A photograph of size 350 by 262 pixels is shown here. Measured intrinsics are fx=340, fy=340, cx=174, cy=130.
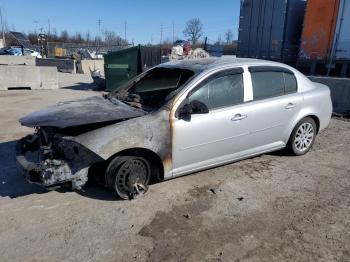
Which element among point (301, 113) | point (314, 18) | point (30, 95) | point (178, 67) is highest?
point (314, 18)

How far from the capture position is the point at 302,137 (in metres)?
5.52

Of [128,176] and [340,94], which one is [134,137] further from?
[340,94]

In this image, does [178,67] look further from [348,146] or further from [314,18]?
[314,18]

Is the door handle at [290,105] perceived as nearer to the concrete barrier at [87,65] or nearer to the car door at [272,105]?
the car door at [272,105]

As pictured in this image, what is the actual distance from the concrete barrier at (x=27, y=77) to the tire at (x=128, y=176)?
39.7 feet

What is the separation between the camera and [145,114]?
4.02 meters

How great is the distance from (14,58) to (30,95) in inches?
367

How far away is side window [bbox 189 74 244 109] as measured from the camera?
14.1 ft

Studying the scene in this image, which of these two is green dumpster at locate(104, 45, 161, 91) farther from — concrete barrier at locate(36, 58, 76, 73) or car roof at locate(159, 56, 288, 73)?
concrete barrier at locate(36, 58, 76, 73)

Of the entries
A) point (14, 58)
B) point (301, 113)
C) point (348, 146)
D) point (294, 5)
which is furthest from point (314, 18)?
point (14, 58)

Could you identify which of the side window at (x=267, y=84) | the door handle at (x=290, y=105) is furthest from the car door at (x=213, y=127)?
the door handle at (x=290, y=105)

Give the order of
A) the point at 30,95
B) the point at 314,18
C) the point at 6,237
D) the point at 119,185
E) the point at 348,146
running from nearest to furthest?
the point at 6,237, the point at 119,185, the point at 348,146, the point at 30,95, the point at 314,18

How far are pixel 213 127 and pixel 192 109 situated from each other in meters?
0.39

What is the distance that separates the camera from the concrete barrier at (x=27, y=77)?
45.8 feet
